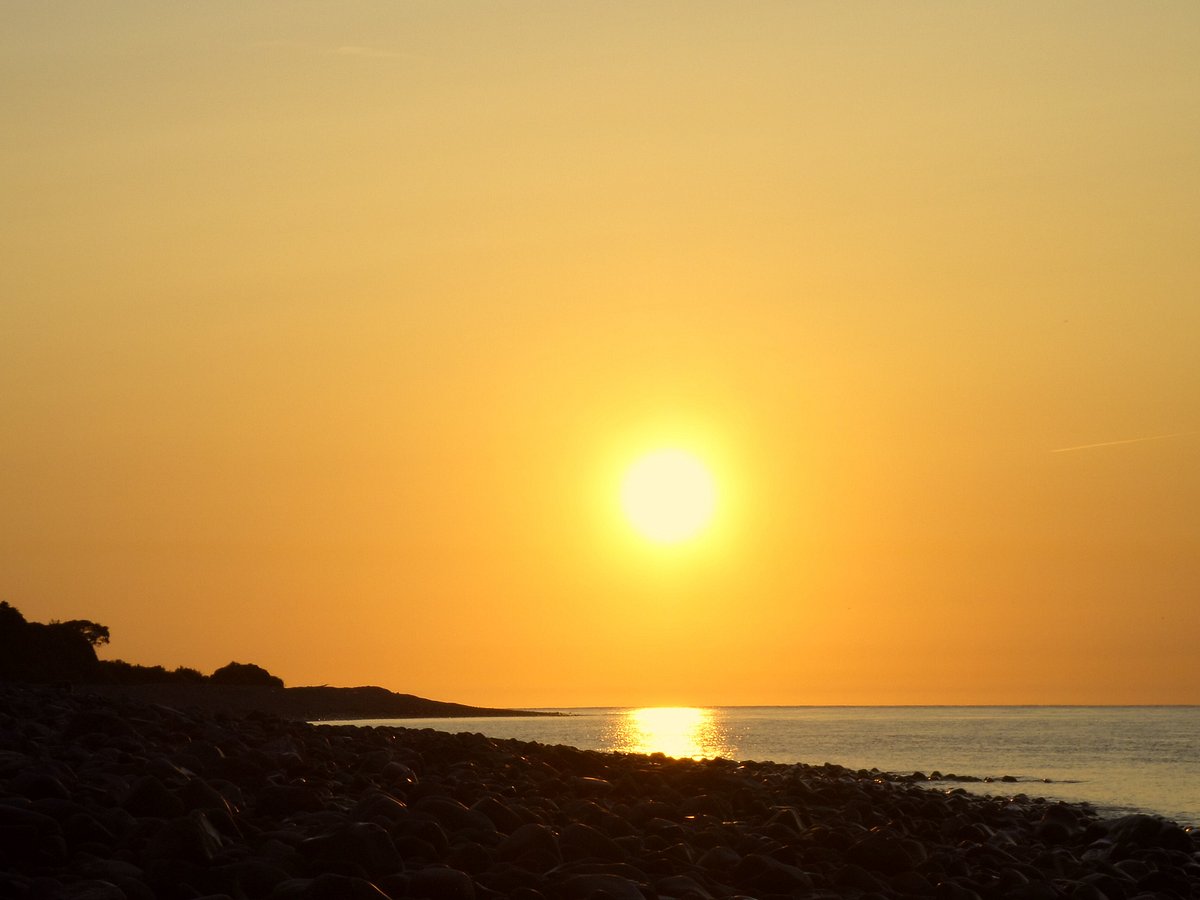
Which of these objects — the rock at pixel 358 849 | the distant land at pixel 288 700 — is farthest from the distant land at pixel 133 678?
the rock at pixel 358 849

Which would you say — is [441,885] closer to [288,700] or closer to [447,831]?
[447,831]

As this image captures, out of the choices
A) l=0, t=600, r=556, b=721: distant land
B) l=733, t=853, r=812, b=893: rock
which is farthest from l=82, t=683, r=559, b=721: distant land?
l=733, t=853, r=812, b=893: rock

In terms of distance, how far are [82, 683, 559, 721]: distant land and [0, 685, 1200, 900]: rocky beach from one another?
13.3 metres

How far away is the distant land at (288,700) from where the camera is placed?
54.8m

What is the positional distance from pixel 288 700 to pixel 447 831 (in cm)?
7598

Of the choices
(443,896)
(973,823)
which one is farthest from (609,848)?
(973,823)

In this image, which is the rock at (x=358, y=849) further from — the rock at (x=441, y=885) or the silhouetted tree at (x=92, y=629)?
the silhouetted tree at (x=92, y=629)

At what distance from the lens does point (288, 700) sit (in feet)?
277

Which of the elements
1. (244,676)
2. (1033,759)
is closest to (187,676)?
(244,676)

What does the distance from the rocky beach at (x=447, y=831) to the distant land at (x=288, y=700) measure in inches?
522

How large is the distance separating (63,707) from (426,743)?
673cm

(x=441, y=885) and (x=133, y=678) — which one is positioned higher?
(x=133, y=678)

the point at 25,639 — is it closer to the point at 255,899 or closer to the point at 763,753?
the point at 763,753

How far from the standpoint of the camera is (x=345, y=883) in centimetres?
872
